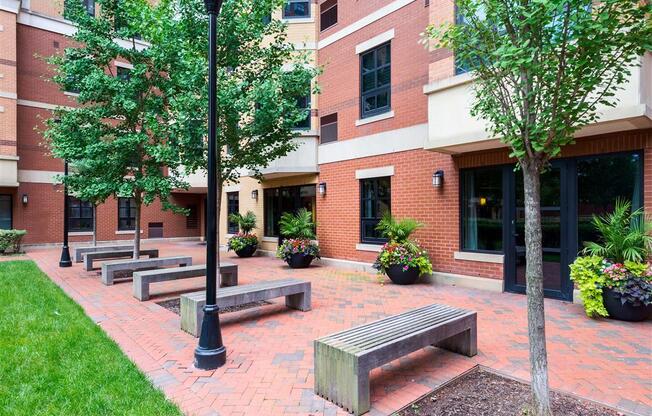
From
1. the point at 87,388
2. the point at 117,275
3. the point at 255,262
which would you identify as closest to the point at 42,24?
the point at 117,275

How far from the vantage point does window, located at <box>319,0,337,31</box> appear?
12648 mm

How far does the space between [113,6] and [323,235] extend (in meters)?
8.57

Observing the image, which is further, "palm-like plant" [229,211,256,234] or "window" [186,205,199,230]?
"window" [186,205,199,230]

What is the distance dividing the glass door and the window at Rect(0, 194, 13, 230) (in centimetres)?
2040

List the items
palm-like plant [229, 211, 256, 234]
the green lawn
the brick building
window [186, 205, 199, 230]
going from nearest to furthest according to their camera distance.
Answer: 1. the green lawn
2. the brick building
3. palm-like plant [229, 211, 256, 234]
4. window [186, 205, 199, 230]

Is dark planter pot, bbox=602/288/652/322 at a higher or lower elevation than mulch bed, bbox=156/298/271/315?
higher

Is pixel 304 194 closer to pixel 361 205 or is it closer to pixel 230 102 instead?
pixel 361 205

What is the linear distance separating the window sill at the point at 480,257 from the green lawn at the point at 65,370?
6.94 meters

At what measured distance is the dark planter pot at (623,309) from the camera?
582cm

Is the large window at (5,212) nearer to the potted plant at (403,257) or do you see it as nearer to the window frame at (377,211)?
the window frame at (377,211)

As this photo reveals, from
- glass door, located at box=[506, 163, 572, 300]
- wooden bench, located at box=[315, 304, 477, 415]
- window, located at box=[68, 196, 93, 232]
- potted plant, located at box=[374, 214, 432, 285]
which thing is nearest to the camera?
wooden bench, located at box=[315, 304, 477, 415]

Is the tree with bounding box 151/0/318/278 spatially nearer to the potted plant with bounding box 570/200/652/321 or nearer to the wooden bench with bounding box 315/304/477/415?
the wooden bench with bounding box 315/304/477/415

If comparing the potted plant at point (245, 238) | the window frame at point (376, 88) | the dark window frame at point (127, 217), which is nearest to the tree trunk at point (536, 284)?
the window frame at point (376, 88)

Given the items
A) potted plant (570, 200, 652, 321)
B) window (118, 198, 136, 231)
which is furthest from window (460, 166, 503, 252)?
window (118, 198, 136, 231)
